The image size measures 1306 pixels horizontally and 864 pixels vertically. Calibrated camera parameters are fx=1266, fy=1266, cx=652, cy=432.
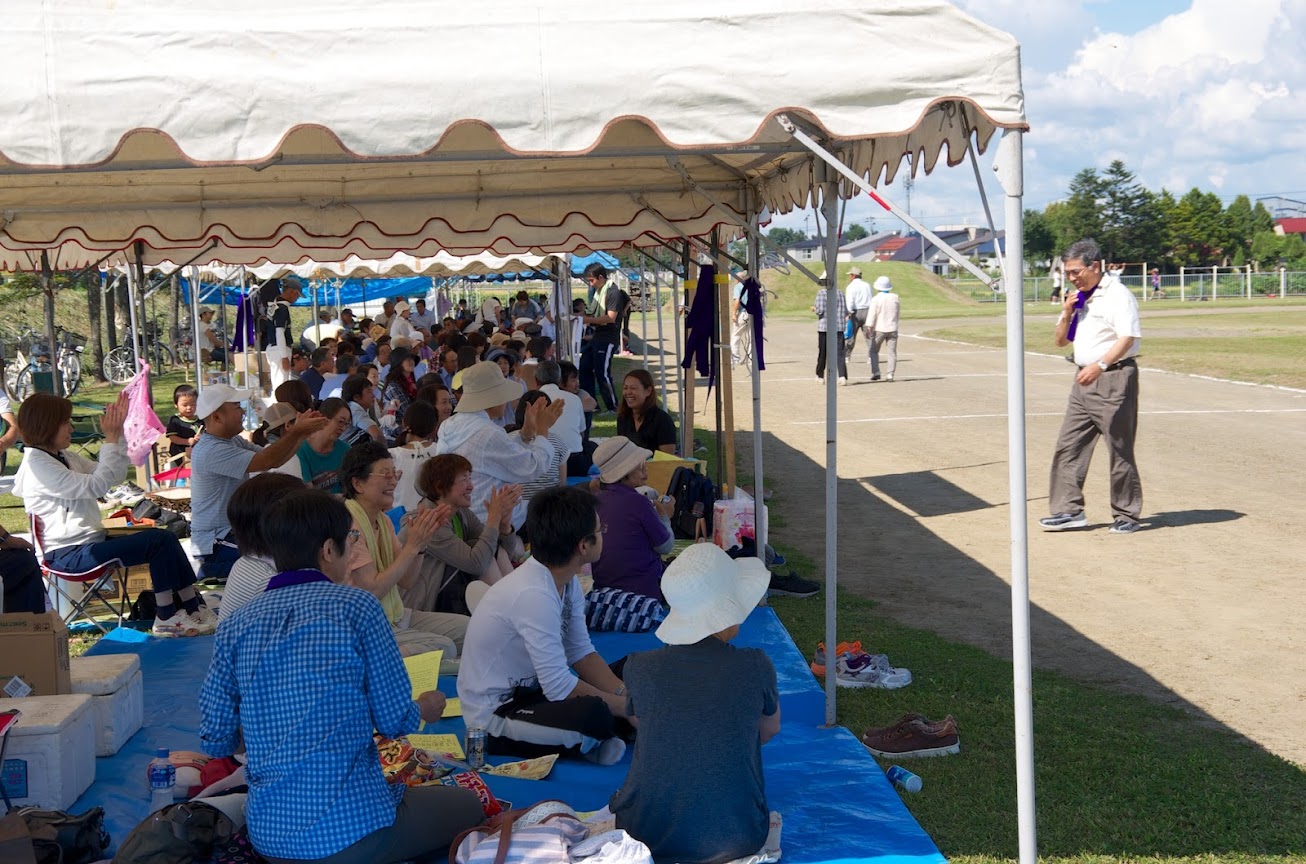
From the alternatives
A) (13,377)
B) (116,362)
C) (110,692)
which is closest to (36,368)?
(13,377)

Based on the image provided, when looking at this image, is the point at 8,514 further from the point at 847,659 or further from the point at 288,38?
the point at 288,38

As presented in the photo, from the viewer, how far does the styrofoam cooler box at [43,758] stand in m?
4.16

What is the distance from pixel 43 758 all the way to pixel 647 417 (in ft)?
19.5

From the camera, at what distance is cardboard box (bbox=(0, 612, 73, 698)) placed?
4.68 metres

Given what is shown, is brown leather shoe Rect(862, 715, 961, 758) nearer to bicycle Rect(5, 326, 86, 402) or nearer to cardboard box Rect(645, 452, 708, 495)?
cardboard box Rect(645, 452, 708, 495)

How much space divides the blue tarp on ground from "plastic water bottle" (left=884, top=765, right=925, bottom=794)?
90mm

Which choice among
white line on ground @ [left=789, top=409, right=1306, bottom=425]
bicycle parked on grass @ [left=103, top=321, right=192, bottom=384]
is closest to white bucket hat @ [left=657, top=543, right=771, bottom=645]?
white line on ground @ [left=789, top=409, right=1306, bottom=425]

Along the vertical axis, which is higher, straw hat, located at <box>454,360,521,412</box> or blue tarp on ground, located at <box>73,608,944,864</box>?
straw hat, located at <box>454,360,521,412</box>

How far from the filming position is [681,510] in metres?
8.42

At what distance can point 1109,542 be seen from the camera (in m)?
8.65

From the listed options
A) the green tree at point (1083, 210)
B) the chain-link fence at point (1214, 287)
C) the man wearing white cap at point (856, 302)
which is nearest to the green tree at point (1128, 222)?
the green tree at point (1083, 210)

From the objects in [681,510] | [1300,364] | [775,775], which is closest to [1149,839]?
[775,775]

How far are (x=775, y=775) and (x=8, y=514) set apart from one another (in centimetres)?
918

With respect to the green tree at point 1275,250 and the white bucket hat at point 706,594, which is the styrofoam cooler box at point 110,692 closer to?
the white bucket hat at point 706,594
